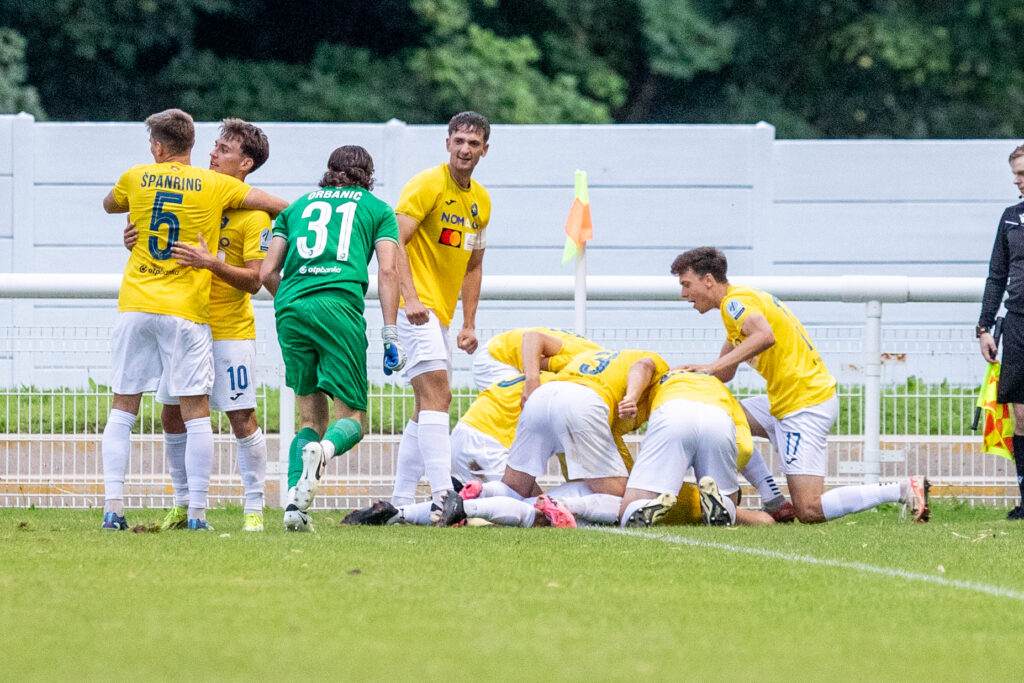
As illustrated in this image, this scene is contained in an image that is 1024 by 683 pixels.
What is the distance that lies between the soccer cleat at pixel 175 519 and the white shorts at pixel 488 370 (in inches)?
82.4

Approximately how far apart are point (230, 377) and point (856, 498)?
3.38m

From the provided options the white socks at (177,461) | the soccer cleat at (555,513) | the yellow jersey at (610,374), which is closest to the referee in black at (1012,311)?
the yellow jersey at (610,374)

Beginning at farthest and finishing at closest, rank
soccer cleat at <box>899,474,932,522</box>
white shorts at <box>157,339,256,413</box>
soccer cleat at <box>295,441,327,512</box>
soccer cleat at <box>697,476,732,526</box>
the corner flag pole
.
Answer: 1. the corner flag pole
2. soccer cleat at <box>899,474,932,522</box>
3. soccer cleat at <box>697,476,732,526</box>
4. white shorts at <box>157,339,256,413</box>
5. soccer cleat at <box>295,441,327,512</box>

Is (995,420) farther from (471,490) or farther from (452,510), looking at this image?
(452,510)

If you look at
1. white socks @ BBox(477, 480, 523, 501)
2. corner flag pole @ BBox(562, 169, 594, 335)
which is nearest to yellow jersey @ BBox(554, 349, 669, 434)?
white socks @ BBox(477, 480, 523, 501)

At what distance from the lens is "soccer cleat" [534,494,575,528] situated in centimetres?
706

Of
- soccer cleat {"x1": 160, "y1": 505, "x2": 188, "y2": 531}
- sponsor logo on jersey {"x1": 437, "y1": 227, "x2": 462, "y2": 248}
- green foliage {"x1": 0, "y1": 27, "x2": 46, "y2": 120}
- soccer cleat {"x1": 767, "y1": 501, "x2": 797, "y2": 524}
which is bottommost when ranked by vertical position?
soccer cleat {"x1": 767, "y1": 501, "x2": 797, "y2": 524}

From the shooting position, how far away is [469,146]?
709 centimetres

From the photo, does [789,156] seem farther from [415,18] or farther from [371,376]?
[415,18]

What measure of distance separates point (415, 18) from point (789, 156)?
986cm

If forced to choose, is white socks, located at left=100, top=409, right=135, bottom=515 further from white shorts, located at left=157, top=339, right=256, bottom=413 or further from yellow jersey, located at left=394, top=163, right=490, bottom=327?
yellow jersey, located at left=394, top=163, right=490, bottom=327

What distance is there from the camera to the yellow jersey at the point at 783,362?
25.6 ft

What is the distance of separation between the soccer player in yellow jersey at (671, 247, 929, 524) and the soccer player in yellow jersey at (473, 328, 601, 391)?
0.70m

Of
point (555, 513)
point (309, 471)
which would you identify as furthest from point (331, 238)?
point (555, 513)
